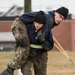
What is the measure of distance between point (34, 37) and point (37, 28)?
19cm

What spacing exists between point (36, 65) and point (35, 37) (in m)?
0.59

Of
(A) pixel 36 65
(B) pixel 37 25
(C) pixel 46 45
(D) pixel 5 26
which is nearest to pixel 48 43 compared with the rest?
(C) pixel 46 45

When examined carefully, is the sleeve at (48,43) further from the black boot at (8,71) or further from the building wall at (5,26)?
the building wall at (5,26)

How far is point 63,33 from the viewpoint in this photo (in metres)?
34.9

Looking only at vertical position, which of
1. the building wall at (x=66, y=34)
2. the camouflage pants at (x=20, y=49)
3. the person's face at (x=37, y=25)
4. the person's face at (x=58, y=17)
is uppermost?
the person's face at (x=58, y=17)

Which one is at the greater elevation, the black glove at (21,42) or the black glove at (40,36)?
the black glove at (40,36)

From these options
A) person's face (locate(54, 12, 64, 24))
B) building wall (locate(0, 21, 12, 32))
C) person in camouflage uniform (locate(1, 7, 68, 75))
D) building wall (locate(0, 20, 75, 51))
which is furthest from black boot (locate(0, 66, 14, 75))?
building wall (locate(0, 21, 12, 32))

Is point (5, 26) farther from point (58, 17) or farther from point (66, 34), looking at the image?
point (58, 17)

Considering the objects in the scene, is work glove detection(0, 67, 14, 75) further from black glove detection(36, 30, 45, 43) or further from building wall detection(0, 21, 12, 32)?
building wall detection(0, 21, 12, 32)

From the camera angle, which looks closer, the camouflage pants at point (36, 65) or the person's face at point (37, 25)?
the person's face at point (37, 25)

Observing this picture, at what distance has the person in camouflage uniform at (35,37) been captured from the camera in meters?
7.65

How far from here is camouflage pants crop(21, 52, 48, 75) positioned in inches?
312

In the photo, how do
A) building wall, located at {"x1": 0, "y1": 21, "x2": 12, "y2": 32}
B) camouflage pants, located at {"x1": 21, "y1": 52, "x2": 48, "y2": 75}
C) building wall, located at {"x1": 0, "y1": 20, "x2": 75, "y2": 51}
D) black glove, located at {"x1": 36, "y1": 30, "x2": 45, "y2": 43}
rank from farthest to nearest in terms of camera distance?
building wall, located at {"x1": 0, "y1": 21, "x2": 12, "y2": 32} < building wall, located at {"x1": 0, "y1": 20, "x2": 75, "y2": 51} < camouflage pants, located at {"x1": 21, "y1": 52, "x2": 48, "y2": 75} < black glove, located at {"x1": 36, "y1": 30, "x2": 45, "y2": 43}

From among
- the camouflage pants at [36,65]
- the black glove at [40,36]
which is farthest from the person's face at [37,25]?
the camouflage pants at [36,65]
